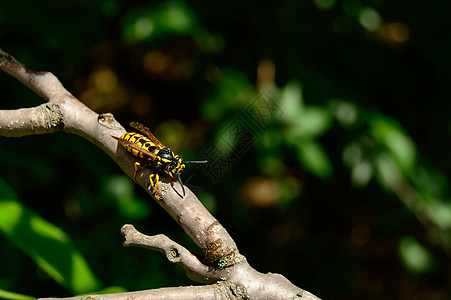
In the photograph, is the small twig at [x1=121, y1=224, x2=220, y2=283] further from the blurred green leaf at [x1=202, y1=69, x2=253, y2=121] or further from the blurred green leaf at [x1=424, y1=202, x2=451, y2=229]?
the blurred green leaf at [x1=424, y1=202, x2=451, y2=229]

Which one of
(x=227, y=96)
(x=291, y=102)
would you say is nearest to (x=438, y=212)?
(x=291, y=102)

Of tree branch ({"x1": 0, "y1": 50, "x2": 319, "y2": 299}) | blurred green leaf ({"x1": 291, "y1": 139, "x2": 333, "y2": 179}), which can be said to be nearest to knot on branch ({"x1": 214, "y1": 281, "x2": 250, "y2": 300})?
tree branch ({"x1": 0, "y1": 50, "x2": 319, "y2": 299})

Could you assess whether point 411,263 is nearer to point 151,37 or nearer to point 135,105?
point 151,37

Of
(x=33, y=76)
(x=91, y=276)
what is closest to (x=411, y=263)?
(x=91, y=276)

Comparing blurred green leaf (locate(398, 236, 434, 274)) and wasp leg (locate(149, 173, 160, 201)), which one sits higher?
wasp leg (locate(149, 173, 160, 201))

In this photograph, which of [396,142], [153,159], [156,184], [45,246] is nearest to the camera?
[156,184]

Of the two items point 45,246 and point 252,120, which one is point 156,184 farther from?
point 252,120

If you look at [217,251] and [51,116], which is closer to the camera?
[217,251]

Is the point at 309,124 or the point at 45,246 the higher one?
the point at 309,124
